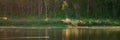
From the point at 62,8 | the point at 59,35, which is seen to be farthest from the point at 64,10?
the point at 59,35

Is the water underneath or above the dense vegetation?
above

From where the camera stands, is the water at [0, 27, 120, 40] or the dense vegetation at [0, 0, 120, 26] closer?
the water at [0, 27, 120, 40]

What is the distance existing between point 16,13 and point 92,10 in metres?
8.25

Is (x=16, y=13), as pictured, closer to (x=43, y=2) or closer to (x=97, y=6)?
(x=43, y=2)

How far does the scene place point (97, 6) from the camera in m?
39.9

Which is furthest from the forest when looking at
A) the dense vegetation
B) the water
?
the water

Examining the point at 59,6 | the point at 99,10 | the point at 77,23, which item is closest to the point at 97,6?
the point at 99,10

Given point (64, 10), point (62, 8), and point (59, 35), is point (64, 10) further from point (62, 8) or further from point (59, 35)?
point (59, 35)

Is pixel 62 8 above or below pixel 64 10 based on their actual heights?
above

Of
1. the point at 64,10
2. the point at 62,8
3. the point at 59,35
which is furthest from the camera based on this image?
the point at 62,8

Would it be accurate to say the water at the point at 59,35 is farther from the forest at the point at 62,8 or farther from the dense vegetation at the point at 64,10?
the forest at the point at 62,8

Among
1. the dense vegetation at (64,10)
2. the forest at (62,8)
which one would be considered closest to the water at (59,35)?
the dense vegetation at (64,10)

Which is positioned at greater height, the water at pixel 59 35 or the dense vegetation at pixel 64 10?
the water at pixel 59 35

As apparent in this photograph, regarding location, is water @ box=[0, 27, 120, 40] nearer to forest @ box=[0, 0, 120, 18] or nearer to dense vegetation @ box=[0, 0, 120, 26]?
dense vegetation @ box=[0, 0, 120, 26]
